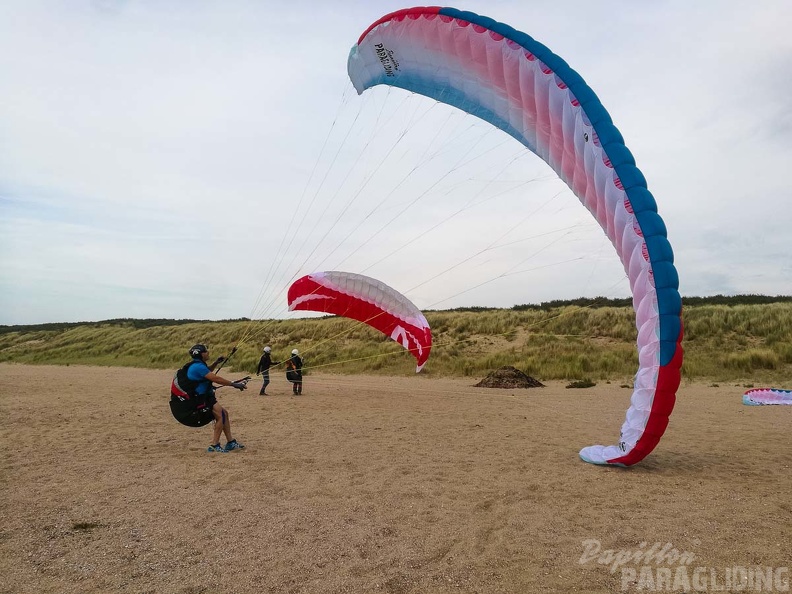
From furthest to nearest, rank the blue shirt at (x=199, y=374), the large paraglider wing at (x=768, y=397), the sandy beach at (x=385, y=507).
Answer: the large paraglider wing at (x=768, y=397)
the blue shirt at (x=199, y=374)
the sandy beach at (x=385, y=507)

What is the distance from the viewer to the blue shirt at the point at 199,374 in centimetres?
696

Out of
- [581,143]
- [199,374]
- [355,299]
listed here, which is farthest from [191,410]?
[355,299]

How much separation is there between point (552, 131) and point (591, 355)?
1648 cm

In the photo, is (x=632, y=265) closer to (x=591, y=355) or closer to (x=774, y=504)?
(x=774, y=504)

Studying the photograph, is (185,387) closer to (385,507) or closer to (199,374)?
(199,374)

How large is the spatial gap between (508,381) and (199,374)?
470 inches

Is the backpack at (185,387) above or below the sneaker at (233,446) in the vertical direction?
above

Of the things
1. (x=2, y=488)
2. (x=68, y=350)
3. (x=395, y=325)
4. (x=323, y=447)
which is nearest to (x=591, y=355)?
(x=395, y=325)

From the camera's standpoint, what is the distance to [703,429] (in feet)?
30.2

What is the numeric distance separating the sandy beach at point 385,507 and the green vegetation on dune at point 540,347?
4977mm

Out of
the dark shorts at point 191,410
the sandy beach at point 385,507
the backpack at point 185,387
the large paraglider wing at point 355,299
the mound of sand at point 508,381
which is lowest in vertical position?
the sandy beach at point 385,507

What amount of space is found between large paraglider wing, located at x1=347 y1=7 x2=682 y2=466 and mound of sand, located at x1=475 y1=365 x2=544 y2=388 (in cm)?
1006

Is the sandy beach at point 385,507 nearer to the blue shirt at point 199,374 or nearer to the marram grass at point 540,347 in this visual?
the blue shirt at point 199,374

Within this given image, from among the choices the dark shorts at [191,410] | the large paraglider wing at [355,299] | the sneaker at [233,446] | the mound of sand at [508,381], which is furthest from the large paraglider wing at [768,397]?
the dark shorts at [191,410]
